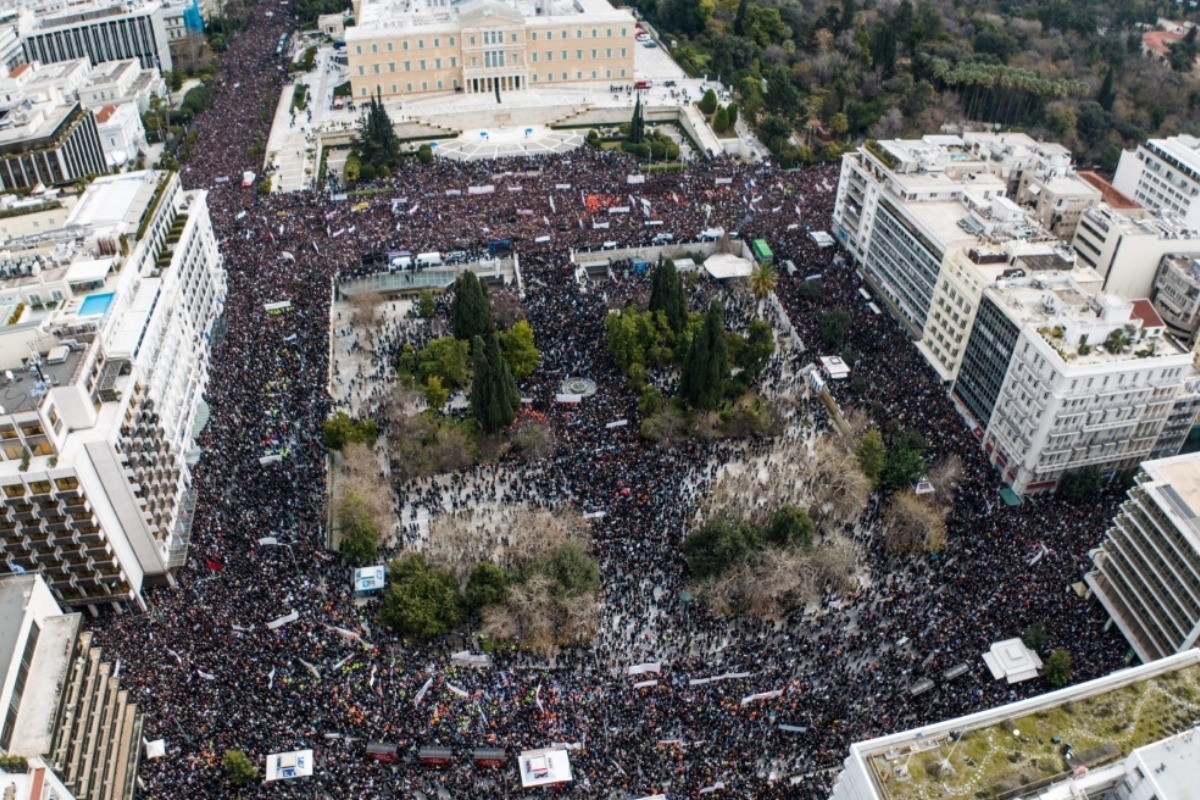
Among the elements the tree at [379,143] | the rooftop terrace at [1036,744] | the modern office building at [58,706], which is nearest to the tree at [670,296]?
the rooftop terrace at [1036,744]

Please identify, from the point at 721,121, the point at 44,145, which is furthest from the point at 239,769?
the point at 721,121

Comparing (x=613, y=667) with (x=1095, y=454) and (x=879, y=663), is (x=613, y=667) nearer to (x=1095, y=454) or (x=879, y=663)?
(x=879, y=663)

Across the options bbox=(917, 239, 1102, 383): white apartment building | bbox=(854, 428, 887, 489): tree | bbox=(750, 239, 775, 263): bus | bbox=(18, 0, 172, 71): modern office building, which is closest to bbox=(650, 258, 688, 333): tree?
bbox=(750, 239, 775, 263): bus

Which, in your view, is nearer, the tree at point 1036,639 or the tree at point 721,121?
the tree at point 1036,639

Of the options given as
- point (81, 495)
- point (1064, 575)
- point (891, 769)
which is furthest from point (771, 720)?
point (81, 495)

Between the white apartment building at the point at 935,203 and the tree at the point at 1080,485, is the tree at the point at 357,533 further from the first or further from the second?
the white apartment building at the point at 935,203

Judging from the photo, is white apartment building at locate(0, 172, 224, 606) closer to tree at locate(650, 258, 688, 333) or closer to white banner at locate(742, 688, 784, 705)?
white banner at locate(742, 688, 784, 705)
